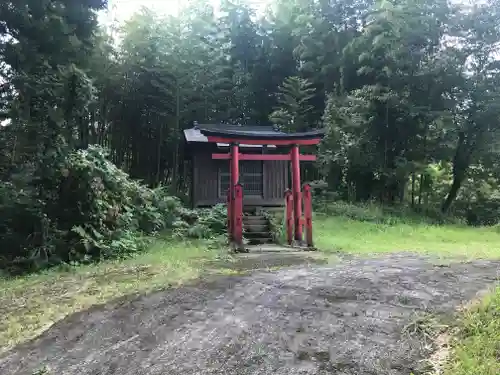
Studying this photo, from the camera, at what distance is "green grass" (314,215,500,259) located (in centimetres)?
868

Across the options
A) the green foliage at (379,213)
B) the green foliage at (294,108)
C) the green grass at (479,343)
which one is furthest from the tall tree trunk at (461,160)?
the green grass at (479,343)

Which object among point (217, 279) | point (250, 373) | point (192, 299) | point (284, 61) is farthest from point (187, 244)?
point (284, 61)

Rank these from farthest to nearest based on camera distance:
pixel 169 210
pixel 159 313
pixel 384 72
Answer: pixel 384 72 → pixel 169 210 → pixel 159 313

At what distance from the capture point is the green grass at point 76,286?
391 cm

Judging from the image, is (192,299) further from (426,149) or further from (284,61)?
(284,61)

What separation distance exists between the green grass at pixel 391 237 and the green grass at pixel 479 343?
4.64 meters

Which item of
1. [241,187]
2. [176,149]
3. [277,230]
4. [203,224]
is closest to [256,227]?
[277,230]

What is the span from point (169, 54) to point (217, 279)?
1243 centimetres

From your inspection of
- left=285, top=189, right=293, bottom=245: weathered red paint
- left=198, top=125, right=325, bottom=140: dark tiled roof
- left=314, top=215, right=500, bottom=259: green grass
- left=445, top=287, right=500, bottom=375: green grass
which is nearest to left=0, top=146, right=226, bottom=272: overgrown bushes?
left=198, top=125, right=325, bottom=140: dark tiled roof

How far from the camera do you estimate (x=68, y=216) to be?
24.4ft

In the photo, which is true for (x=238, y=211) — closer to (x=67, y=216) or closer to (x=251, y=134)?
(x=251, y=134)

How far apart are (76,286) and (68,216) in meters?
2.52

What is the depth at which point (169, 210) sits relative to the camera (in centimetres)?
1099

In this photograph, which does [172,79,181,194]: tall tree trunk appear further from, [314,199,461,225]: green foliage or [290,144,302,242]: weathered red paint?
[290,144,302,242]: weathered red paint
